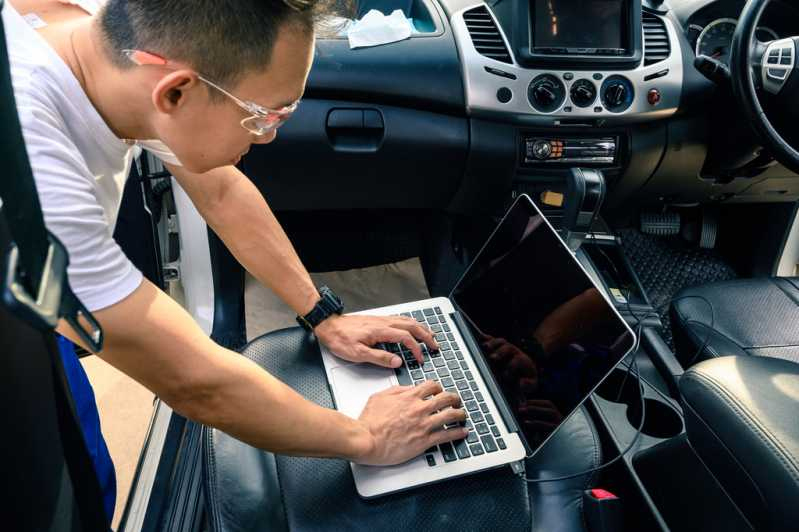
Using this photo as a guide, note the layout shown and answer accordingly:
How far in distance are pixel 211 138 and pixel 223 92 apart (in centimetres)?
9

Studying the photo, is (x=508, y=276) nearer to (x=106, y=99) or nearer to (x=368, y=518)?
(x=368, y=518)

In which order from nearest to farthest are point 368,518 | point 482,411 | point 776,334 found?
point 368,518 → point 482,411 → point 776,334

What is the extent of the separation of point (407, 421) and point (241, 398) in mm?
267

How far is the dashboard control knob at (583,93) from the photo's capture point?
56.4 inches

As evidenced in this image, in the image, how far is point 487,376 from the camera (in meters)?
1.08

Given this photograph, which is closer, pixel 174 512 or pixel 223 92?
pixel 223 92

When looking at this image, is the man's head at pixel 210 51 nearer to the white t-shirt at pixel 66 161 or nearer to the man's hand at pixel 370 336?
the white t-shirt at pixel 66 161

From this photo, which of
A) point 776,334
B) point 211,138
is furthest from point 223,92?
point 776,334

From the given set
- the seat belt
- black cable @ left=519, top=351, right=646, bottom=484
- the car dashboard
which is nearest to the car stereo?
the car dashboard

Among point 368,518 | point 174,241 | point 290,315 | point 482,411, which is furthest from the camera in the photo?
point 290,315

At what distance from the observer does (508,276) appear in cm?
111

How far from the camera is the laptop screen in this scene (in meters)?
0.91

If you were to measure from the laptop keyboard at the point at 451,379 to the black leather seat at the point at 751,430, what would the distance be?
1.00 ft

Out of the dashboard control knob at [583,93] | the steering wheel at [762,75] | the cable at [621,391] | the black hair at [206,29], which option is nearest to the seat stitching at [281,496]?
the cable at [621,391]
